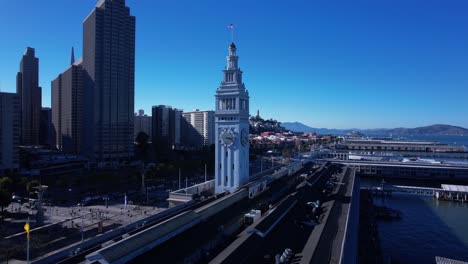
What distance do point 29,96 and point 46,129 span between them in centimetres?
2383

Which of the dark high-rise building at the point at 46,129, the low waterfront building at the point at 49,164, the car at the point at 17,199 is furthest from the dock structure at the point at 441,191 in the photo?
the dark high-rise building at the point at 46,129

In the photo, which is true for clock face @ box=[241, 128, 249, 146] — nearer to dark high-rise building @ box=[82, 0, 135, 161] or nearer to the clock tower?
the clock tower

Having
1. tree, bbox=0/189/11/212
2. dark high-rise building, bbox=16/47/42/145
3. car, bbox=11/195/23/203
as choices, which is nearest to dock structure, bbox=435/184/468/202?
tree, bbox=0/189/11/212

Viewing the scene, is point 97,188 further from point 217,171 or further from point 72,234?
point 217,171

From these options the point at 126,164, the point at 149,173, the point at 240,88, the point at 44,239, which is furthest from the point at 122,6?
the point at 44,239

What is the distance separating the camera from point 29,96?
165 metres

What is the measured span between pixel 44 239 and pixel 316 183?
43.0 metres

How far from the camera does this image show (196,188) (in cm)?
4784

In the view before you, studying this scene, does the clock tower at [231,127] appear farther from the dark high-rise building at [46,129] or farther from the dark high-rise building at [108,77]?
the dark high-rise building at [46,129]

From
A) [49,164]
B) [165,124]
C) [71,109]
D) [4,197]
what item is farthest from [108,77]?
[165,124]

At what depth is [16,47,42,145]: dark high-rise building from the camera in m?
158

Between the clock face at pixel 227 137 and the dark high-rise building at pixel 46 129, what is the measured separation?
506ft

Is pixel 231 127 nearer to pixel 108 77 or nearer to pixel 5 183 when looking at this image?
pixel 5 183

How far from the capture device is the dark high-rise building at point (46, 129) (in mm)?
176200
